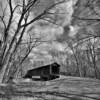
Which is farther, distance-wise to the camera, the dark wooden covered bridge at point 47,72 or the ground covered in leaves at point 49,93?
the dark wooden covered bridge at point 47,72

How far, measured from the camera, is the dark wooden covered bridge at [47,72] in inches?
969

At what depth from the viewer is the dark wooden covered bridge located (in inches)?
969

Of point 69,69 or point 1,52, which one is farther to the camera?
point 69,69

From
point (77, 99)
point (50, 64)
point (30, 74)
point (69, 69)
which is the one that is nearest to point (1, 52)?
point (77, 99)

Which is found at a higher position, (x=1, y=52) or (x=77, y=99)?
(x=1, y=52)

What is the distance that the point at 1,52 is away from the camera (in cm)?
775

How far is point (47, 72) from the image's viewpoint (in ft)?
83.7

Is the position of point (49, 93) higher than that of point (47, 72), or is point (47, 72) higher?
point (49, 93)

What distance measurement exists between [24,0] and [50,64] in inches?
739

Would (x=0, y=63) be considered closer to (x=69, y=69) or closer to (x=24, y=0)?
(x=24, y=0)

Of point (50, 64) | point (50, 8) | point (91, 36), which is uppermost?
point (50, 8)

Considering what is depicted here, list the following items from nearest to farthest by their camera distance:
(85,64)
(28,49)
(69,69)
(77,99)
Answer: (77,99)
(28,49)
(85,64)
(69,69)

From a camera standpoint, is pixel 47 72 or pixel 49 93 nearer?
pixel 49 93

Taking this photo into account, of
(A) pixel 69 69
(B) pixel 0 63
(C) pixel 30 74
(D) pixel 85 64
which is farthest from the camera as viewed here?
(A) pixel 69 69
